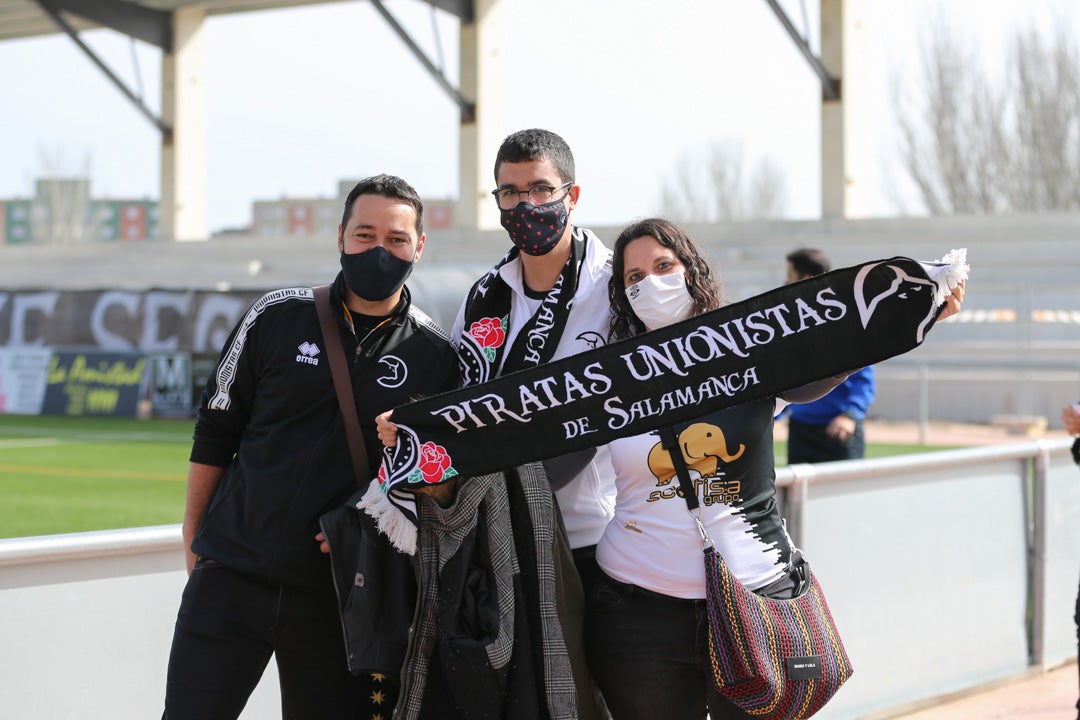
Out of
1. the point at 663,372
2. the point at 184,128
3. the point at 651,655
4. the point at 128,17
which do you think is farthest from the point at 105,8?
the point at 651,655

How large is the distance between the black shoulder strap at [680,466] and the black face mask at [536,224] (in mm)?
639

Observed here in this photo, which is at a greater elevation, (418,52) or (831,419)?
(418,52)

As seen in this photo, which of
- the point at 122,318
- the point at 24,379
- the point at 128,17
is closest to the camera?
the point at 24,379

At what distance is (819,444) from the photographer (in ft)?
23.7

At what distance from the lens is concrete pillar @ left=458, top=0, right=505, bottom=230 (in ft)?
97.5

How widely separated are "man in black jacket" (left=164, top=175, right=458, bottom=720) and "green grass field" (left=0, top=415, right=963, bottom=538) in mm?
7064

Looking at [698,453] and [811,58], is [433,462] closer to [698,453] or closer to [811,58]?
[698,453]

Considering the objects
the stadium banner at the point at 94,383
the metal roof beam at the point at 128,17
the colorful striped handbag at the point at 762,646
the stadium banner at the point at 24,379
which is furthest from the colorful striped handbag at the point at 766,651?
the metal roof beam at the point at 128,17

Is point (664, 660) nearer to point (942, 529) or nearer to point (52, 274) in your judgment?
point (942, 529)

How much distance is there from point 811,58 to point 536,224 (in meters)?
24.3

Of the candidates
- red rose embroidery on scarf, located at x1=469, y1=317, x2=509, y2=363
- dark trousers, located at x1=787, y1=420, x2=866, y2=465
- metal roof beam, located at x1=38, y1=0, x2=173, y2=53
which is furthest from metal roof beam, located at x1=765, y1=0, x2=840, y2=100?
red rose embroidery on scarf, located at x1=469, y1=317, x2=509, y2=363

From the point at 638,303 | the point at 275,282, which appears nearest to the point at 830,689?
the point at 638,303

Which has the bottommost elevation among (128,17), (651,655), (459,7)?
(651,655)

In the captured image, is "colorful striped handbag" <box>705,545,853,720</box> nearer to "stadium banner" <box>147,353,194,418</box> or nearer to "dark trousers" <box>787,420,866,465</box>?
"dark trousers" <box>787,420,866,465</box>
